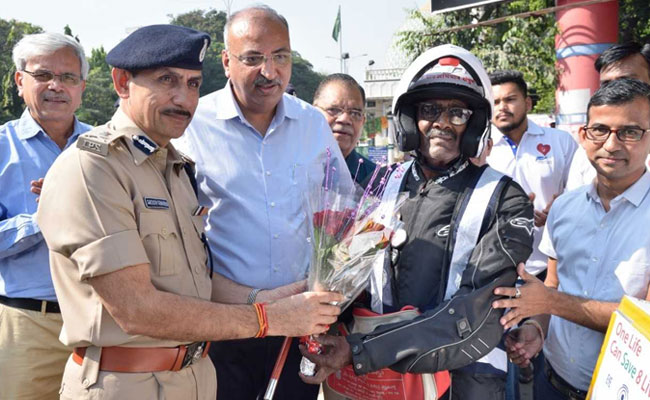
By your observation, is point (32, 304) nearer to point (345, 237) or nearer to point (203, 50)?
point (203, 50)

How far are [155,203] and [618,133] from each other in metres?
2.13

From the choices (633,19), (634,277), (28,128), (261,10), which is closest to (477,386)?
(634,277)

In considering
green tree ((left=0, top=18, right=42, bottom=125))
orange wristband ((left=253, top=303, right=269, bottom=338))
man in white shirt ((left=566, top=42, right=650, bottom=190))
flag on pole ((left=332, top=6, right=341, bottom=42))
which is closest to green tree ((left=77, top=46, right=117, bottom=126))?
green tree ((left=0, top=18, right=42, bottom=125))

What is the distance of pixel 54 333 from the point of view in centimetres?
352

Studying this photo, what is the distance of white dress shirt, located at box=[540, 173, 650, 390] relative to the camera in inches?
105

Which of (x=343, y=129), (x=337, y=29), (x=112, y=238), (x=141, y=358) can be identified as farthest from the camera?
(x=337, y=29)

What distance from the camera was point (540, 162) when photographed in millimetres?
5324

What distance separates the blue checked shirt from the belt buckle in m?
1.42

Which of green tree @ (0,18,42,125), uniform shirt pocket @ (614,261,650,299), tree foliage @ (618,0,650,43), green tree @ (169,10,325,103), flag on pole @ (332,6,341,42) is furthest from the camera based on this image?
green tree @ (169,10,325,103)

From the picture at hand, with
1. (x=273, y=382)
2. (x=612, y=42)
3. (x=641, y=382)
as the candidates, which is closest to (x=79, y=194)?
(x=273, y=382)

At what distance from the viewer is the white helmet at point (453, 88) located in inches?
105

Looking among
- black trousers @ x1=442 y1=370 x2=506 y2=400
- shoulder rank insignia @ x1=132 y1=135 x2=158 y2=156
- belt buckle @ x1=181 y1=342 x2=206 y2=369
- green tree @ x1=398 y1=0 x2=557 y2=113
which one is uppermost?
green tree @ x1=398 y1=0 x2=557 y2=113

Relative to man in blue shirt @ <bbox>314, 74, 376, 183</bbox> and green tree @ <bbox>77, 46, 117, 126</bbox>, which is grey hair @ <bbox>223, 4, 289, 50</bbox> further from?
green tree @ <bbox>77, 46, 117, 126</bbox>

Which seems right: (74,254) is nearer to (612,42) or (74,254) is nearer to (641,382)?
(641,382)
